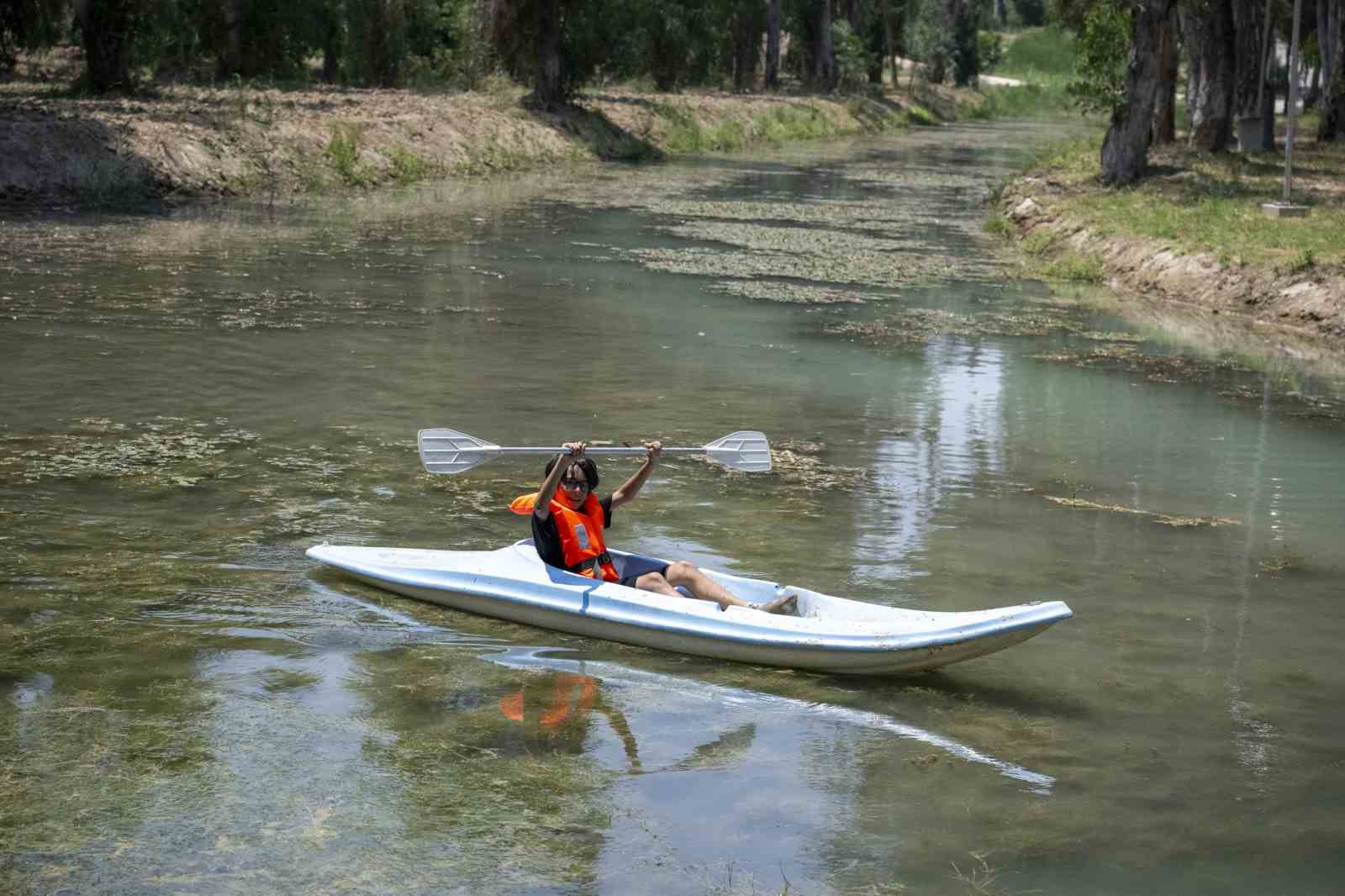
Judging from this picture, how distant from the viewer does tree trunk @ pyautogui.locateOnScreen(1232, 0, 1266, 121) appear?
35.0m

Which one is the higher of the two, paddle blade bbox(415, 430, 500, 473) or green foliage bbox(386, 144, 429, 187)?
green foliage bbox(386, 144, 429, 187)

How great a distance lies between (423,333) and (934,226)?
13565mm

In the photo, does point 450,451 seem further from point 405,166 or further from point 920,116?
point 920,116

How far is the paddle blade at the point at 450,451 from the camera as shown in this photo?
31.6 feet

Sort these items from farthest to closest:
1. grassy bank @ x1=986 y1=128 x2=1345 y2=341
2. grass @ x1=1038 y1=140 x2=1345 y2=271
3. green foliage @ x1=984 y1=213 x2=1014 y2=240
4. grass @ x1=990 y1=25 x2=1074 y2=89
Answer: grass @ x1=990 y1=25 x2=1074 y2=89 → green foliage @ x1=984 y1=213 x2=1014 y2=240 → grass @ x1=1038 y1=140 x2=1345 y2=271 → grassy bank @ x1=986 y1=128 x2=1345 y2=341

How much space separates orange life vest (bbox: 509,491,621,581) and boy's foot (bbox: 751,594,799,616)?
92cm

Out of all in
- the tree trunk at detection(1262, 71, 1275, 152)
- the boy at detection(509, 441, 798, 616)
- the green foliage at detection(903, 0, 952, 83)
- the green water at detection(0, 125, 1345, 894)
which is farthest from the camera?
the green foliage at detection(903, 0, 952, 83)

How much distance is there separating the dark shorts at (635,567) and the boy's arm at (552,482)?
48 centimetres

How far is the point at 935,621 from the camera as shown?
7734 millimetres

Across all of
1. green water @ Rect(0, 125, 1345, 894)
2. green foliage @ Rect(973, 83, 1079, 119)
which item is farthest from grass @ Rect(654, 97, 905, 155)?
green water @ Rect(0, 125, 1345, 894)

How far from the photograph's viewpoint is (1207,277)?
2014 centimetres

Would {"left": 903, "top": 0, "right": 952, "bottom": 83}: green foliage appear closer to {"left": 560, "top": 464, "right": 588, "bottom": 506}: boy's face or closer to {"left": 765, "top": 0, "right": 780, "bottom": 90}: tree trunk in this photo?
{"left": 765, "top": 0, "right": 780, "bottom": 90}: tree trunk

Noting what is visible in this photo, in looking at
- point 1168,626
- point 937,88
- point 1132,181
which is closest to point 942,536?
point 1168,626

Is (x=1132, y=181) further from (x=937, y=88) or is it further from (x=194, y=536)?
(x=937, y=88)
